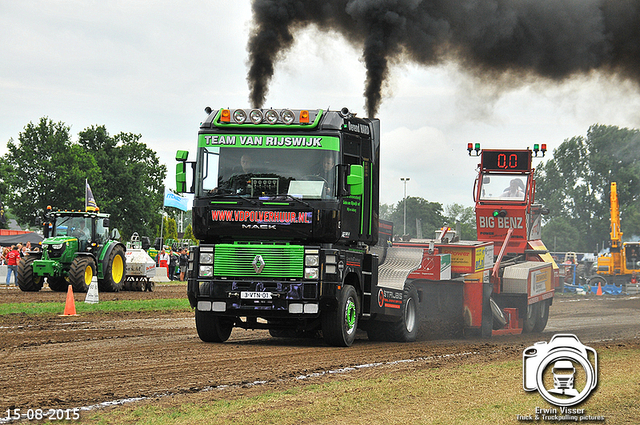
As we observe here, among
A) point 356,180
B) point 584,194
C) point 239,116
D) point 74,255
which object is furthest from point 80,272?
point 584,194

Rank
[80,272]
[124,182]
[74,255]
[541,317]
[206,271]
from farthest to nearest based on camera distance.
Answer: [124,182] < [74,255] < [80,272] < [541,317] < [206,271]

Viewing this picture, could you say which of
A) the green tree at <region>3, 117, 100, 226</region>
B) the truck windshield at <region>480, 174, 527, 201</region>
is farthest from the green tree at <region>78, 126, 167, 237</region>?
the truck windshield at <region>480, 174, 527, 201</region>

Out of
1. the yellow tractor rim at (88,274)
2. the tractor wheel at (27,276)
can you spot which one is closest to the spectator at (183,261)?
the yellow tractor rim at (88,274)

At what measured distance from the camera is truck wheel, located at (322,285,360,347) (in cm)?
1134

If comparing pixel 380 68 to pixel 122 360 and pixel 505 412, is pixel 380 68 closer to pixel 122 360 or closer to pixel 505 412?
pixel 122 360

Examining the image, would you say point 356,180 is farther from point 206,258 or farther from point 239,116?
point 206,258

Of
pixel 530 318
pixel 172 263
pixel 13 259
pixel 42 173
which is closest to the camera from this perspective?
pixel 530 318

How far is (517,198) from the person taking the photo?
18641mm

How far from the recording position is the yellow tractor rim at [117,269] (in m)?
27.2

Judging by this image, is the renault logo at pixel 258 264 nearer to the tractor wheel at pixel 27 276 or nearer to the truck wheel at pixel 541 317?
the truck wheel at pixel 541 317

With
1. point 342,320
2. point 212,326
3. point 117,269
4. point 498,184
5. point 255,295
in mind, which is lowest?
point 212,326

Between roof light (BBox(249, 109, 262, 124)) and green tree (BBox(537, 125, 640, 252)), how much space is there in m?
66.8

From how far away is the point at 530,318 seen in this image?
16391mm

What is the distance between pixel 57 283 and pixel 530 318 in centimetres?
1731
